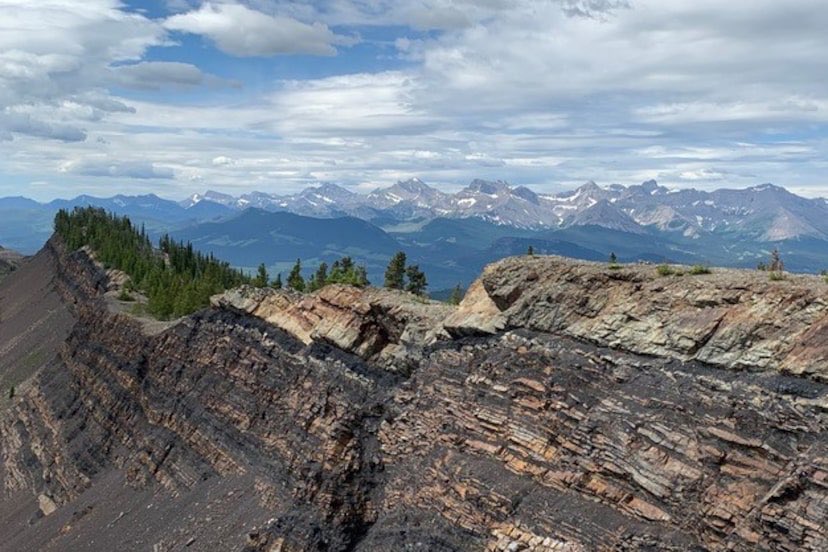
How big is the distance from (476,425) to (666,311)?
964 cm

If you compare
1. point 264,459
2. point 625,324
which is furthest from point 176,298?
point 625,324

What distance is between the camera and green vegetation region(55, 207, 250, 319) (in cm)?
8269

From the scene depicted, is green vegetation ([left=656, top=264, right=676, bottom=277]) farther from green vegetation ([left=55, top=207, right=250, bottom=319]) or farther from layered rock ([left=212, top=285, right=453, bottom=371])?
green vegetation ([left=55, top=207, right=250, bottom=319])

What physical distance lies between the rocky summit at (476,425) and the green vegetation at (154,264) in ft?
55.4

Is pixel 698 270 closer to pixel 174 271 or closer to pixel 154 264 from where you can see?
pixel 174 271

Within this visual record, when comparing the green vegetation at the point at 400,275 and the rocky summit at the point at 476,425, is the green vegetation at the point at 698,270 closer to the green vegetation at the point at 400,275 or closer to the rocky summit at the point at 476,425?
the rocky summit at the point at 476,425

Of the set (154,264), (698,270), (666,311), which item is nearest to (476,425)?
(666,311)

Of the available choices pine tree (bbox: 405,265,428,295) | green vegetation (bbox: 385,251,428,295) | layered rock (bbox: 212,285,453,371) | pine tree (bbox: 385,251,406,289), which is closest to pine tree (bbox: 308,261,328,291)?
pine tree (bbox: 385,251,406,289)

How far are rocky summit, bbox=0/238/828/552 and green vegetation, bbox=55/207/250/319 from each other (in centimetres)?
1689

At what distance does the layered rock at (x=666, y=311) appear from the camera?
2567 cm

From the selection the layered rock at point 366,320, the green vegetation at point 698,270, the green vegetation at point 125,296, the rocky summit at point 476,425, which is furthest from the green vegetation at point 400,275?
the green vegetation at point 698,270

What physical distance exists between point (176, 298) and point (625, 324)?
6228 cm

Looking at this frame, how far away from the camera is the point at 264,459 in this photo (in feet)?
148

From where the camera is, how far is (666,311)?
29.8 m
